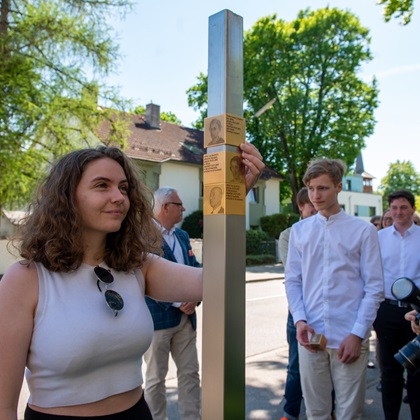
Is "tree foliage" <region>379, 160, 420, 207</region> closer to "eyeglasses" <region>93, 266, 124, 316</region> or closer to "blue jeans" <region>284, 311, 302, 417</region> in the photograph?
"blue jeans" <region>284, 311, 302, 417</region>

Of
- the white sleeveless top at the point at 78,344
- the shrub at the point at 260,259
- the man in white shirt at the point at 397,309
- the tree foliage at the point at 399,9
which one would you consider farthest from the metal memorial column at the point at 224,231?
the shrub at the point at 260,259

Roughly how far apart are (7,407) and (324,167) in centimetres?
223

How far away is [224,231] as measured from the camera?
4.34 feet

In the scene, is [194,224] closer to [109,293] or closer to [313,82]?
[313,82]

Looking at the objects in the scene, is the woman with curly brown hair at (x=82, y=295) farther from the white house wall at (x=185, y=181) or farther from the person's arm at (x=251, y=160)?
the white house wall at (x=185, y=181)

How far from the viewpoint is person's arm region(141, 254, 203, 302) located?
6.20 feet

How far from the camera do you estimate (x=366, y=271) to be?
275 cm

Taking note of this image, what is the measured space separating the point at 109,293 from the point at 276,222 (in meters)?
27.9

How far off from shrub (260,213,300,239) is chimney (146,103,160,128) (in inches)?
380

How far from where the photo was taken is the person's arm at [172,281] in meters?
1.89

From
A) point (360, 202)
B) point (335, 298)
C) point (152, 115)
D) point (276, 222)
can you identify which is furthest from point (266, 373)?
point (360, 202)

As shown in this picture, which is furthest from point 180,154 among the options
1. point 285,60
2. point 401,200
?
point 401,200

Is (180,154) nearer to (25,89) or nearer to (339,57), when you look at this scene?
(339,57)

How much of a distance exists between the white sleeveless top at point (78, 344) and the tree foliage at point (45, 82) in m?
12.7
